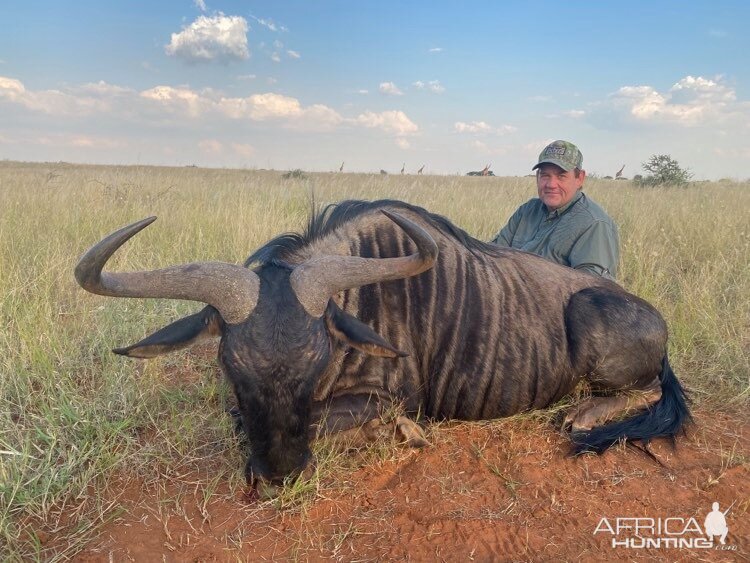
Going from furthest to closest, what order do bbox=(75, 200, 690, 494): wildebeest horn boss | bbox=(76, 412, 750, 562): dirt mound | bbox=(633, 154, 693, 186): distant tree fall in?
bbox=(633, 154, 693, 186): distant tree → bbox=(75, 200, 690, 494): wildebeest horn boss → bbox=(76, 412, 750, 562): dirt mound

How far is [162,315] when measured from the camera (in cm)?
443

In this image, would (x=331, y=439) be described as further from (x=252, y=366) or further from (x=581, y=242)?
(x=581, y=242)

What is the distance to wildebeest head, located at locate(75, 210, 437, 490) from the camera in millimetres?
2320

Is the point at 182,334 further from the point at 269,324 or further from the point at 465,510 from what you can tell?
the point at 465,510

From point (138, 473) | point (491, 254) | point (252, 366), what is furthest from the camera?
point (491, 254)

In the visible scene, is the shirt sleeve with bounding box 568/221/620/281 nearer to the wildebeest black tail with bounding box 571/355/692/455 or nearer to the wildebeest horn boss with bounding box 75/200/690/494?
the wildebeest horn boss with bounding box 75/200/690/494

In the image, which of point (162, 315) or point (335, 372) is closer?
point (335, 372)

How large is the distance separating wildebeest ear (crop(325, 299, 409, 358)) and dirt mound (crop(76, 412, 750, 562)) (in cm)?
69

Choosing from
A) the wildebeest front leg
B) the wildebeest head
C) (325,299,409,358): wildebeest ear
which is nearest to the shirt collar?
the wildebeest front leg

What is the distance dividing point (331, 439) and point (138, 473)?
0.95 meters

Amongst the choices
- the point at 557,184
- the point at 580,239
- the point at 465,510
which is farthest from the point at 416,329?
the point at 557,184

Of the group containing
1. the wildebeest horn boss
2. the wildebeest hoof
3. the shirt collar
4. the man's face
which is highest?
the man's face

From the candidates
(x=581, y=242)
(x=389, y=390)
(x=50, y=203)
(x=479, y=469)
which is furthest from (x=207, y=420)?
(x=50, y=203)

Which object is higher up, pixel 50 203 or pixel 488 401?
pixel 50 203
